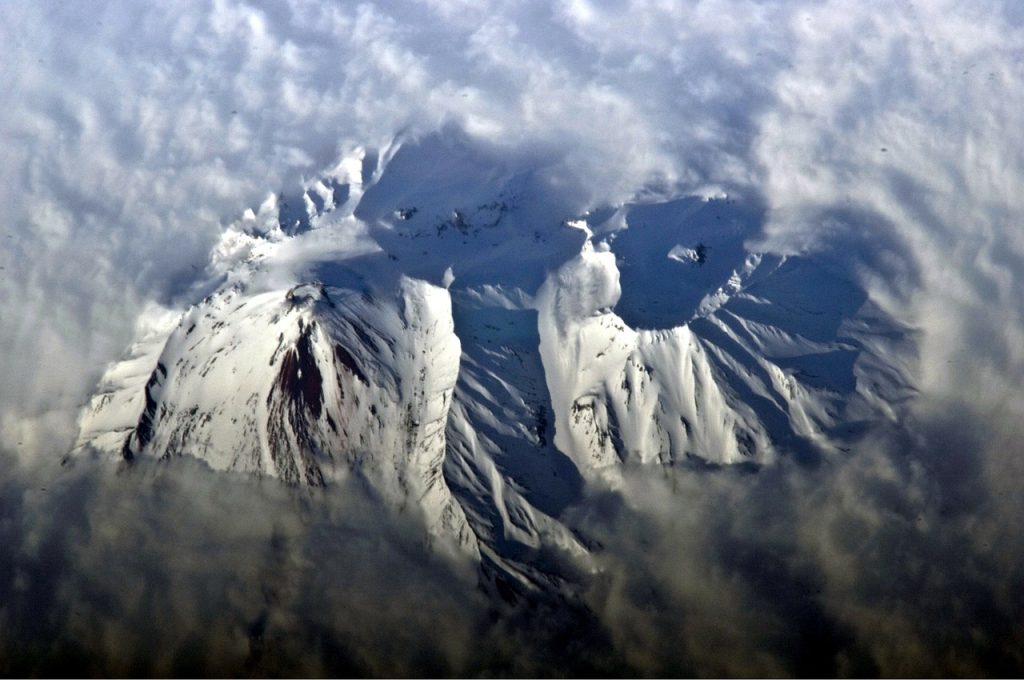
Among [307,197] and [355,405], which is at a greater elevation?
[307,197]

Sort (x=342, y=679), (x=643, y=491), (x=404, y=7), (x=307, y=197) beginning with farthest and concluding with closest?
(x=404, y=7), (x=307, y=197), (x=643, y=491), (x=342, y=679)

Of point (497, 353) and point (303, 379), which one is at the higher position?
point (303, 379)

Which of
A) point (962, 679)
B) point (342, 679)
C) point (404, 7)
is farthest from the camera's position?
point (404, 7)

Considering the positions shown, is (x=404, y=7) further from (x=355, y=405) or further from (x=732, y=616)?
(x=732, y=616)

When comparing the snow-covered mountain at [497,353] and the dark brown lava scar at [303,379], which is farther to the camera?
the dark brown lava scar at [303,379]

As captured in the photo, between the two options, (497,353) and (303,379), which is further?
(303,379)

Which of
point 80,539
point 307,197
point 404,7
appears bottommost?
point 80,539

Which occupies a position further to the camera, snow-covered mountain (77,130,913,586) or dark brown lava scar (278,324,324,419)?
dark brown lava scar (278,324,324,419)

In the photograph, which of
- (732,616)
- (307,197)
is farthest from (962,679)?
(307,197)
